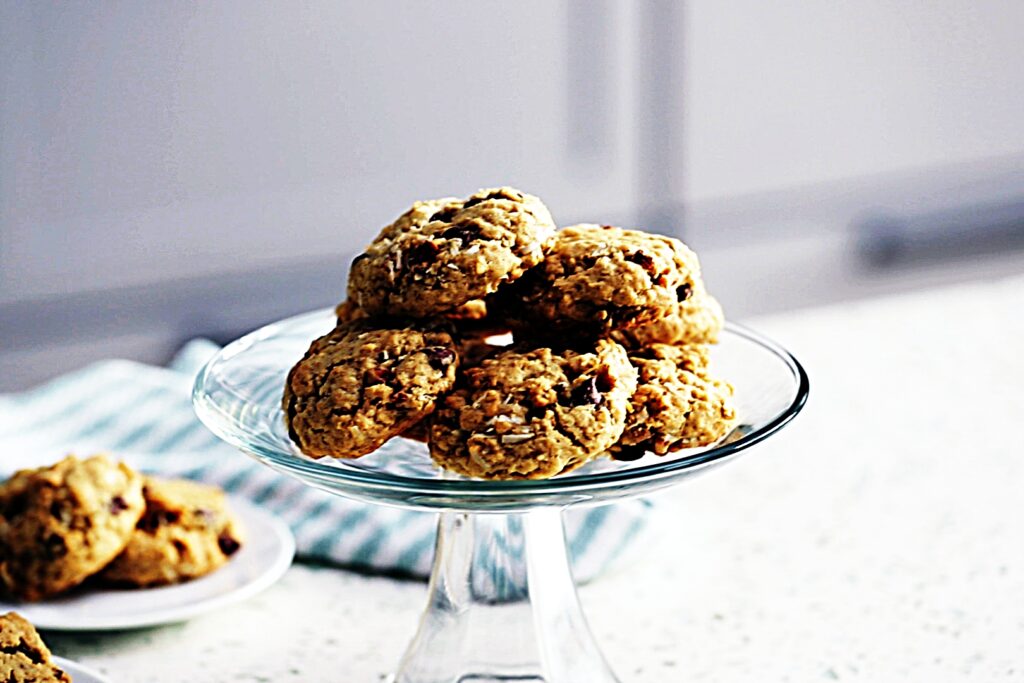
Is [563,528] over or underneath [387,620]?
over

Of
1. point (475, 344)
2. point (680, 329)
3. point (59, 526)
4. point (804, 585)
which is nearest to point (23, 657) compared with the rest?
point (59, 526)

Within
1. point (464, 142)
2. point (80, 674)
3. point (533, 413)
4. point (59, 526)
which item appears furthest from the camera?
point (464, 142)

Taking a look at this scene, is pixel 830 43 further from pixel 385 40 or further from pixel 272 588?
pixel 272 588

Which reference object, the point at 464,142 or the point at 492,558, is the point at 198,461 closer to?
the point at 492,558

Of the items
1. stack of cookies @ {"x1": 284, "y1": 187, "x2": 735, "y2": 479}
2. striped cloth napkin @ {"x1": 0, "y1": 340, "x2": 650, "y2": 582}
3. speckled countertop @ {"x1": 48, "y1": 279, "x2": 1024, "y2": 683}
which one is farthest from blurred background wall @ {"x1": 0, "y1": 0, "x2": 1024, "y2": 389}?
stack of cookies @ {"x1": 284, "y1": 187, "x2": 735, "y2": 479}

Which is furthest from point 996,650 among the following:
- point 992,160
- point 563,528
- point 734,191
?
point 992,160
